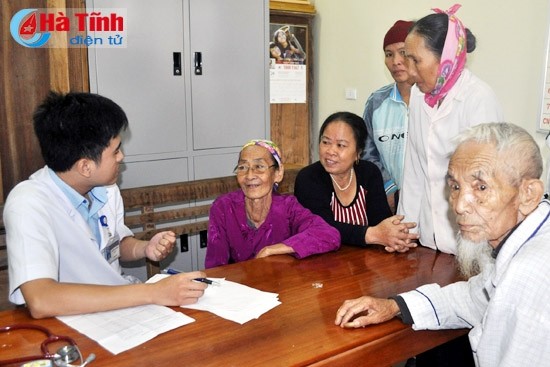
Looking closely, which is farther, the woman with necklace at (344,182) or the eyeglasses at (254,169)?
the woman with necklace at (344,182)

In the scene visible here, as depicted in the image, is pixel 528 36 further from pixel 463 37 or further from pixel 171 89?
pixel 171 89

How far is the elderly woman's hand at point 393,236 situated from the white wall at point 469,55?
1877 millimetres

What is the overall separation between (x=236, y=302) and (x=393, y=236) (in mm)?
789

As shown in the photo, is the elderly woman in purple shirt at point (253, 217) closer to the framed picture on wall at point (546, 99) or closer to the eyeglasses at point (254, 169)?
the eyeglasses at point (254, 169)

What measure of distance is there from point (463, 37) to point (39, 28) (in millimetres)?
2402

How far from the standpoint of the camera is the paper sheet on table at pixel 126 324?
1.33 metres

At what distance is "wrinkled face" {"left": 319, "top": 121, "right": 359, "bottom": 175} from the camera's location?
2.45 m

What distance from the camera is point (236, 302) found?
62.2 inches

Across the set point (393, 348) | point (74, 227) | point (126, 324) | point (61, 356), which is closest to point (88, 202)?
point (74, 227)

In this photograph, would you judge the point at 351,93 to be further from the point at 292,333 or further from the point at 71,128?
the point at 292,333

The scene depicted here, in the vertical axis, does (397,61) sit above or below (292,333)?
above

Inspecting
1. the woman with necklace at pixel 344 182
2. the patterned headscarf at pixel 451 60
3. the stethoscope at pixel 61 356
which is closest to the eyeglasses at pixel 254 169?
the woman with necklace at pixel 344 182

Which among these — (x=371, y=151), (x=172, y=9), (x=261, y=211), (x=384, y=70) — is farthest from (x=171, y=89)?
(x=384, y=70)

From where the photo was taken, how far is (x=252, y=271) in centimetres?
187
